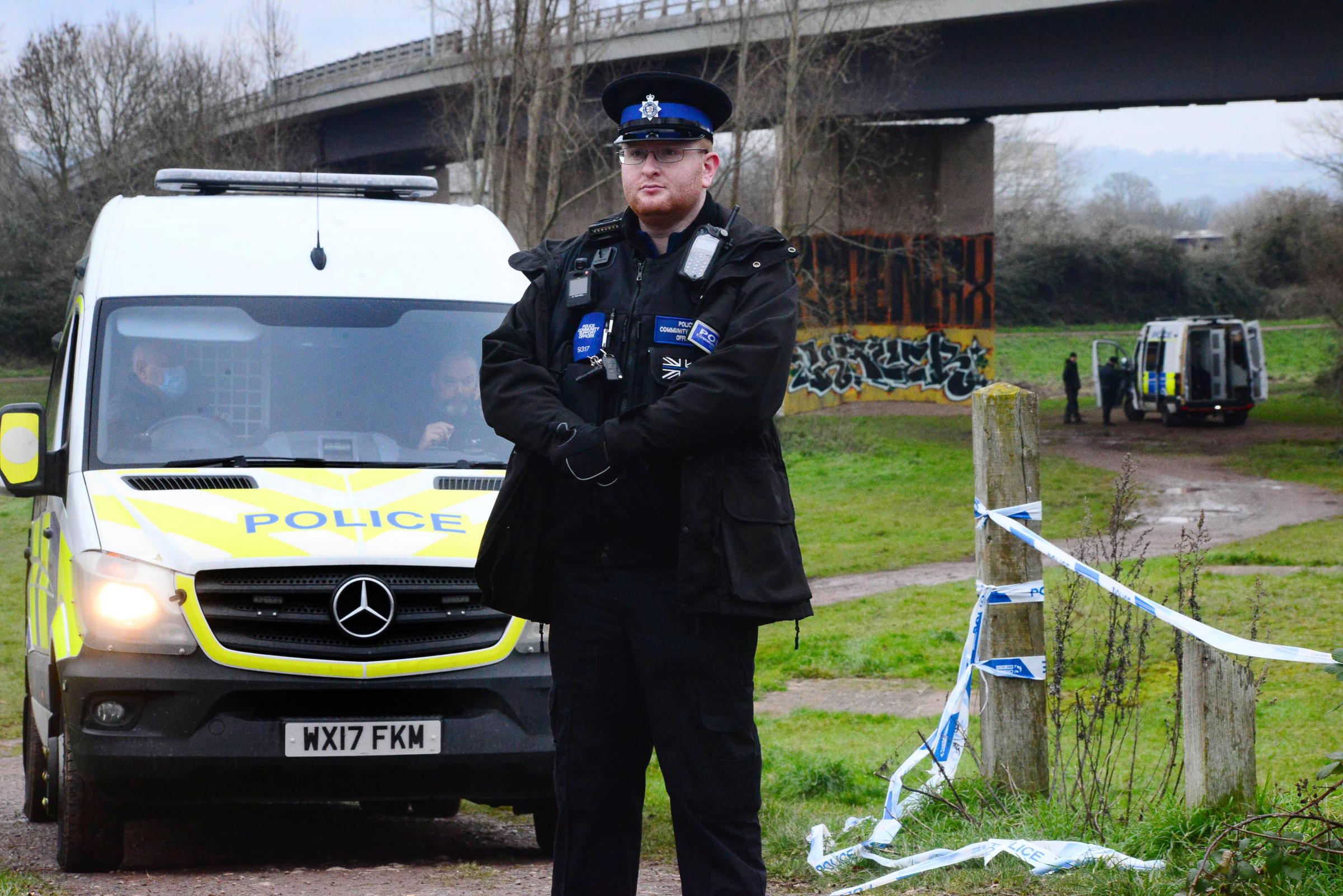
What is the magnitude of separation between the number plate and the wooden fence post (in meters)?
2.52

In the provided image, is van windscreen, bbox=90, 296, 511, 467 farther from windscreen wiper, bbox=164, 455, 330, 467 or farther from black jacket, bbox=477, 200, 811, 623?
black jacket, bbox=477, 200, 811, 623

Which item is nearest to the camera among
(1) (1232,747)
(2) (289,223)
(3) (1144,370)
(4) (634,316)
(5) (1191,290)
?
(4) (634,316)

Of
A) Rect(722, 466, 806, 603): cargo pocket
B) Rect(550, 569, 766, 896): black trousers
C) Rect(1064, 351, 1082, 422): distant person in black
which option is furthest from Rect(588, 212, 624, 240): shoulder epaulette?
Rect(1064, 351, 1082, 422): distant person in black

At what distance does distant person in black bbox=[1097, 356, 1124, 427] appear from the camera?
36125 millimetres

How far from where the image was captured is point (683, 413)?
3.21 meters

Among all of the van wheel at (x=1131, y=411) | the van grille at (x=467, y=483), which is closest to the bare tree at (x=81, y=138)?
the van wheel at (x=1131, y=411)

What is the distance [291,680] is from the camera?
5254mm

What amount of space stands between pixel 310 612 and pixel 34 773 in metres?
2.54

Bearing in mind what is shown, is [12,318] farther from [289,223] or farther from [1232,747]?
[1232,747]

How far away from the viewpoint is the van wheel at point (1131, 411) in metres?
37.5

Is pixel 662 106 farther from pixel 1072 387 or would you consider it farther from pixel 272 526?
pixel 1072 387

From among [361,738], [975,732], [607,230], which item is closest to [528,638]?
[361,738]

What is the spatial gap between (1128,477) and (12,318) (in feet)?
155

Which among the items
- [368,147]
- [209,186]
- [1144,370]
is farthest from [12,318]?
[209,186]
